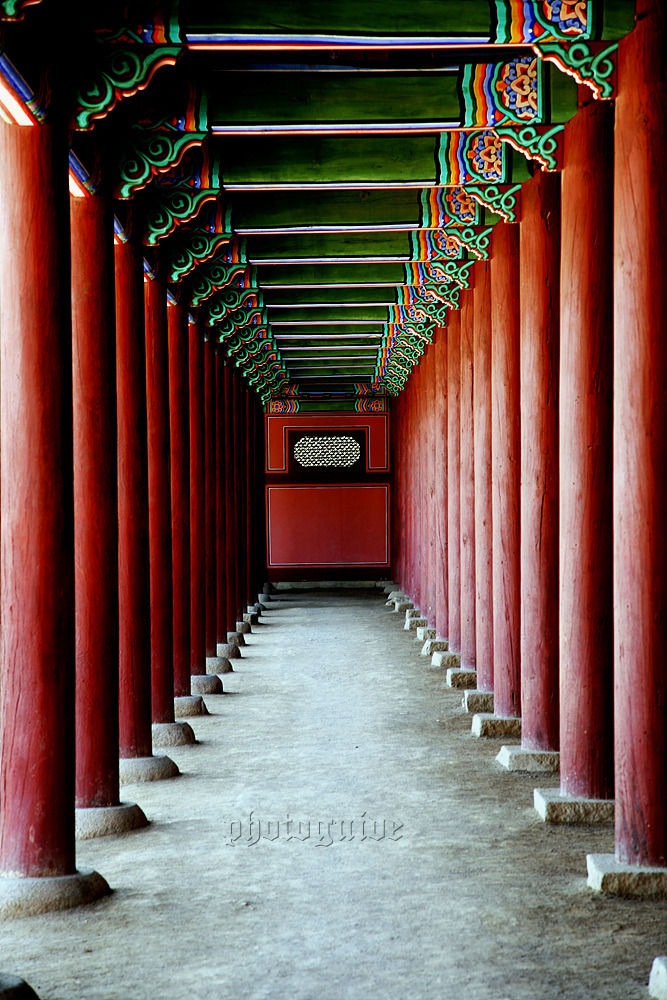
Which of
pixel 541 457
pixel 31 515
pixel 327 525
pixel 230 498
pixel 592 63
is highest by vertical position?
pixel 592 63

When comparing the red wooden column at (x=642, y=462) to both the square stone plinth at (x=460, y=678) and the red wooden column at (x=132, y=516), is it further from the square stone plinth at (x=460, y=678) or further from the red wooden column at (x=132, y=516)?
the square stone plinth at (x=460, y=678)

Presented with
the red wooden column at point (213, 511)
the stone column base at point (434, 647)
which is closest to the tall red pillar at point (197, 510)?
the red wooden column at point (213, 511)

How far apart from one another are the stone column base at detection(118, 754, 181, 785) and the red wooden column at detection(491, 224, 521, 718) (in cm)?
260

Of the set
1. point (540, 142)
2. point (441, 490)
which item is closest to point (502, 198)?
point (540, 142)

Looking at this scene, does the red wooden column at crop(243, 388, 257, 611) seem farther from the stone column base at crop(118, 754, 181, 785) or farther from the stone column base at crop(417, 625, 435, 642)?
the stone column base at crop(118, 754, 181, 785)

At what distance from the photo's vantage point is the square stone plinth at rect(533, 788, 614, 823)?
18.6 ft

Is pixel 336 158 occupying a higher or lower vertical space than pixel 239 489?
higher

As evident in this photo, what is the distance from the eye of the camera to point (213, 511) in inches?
510

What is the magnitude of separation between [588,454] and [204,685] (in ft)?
18.8

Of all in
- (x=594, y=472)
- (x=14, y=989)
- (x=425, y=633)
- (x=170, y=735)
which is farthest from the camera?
(x=425, y=633)

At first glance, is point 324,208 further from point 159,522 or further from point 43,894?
point 43,894

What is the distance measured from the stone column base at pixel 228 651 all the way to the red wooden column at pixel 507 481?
521 centimetres

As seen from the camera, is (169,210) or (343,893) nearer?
(343,893)

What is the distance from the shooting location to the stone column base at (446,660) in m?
11.8
